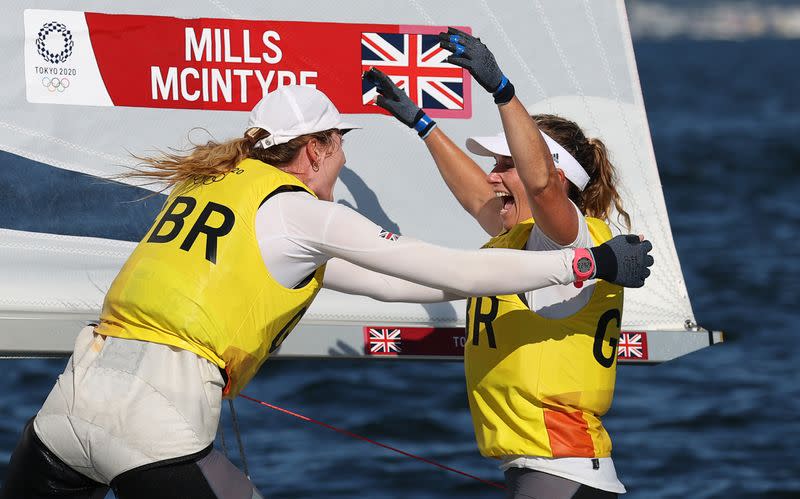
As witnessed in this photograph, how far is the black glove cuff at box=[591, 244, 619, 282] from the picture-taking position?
3.15 meters

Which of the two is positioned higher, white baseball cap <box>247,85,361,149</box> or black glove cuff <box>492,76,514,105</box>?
black glove cuff <box>492,76,514,105</box>

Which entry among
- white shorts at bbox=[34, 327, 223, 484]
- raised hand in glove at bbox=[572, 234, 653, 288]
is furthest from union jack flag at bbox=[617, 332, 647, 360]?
white shorts at bbox=[34, 327, 223, 484]

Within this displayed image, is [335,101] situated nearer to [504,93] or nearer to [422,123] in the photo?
[422,123]

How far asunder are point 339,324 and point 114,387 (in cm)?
115

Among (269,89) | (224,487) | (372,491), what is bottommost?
(372,491)

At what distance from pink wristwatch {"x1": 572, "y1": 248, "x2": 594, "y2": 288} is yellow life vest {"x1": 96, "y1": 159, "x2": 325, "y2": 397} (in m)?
A: 0.58

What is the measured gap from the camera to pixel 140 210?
411 cm

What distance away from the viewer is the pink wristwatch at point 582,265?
313cm

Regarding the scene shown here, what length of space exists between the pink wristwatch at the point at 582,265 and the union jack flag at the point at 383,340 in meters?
1.02

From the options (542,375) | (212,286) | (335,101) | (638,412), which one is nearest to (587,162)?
(542,375)

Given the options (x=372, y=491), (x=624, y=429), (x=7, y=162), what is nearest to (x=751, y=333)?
(x=624, y=429)

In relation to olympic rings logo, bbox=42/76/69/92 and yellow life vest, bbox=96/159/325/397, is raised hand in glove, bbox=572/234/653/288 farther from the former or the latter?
olympic rings logo, bbox=42/76/69/92

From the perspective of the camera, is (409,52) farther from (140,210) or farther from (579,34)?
(140,210)

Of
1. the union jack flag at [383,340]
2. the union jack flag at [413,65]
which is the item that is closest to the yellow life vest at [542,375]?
the union jack flag at [383,340]
